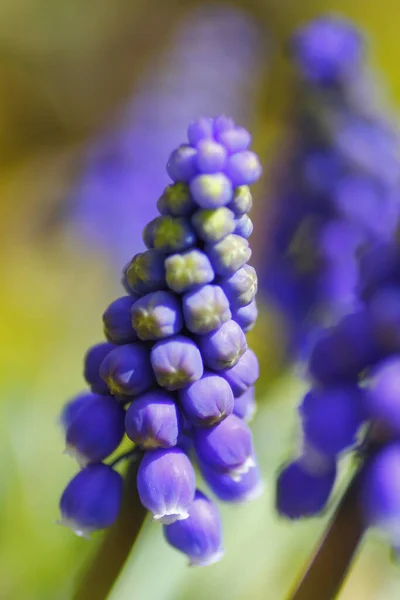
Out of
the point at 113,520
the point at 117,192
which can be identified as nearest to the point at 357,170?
the point at 113,520

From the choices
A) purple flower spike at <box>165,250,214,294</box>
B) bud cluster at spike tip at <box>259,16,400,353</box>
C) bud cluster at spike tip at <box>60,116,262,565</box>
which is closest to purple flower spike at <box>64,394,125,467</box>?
bud cluster at spike tip at <box>60,116,262,565</box>

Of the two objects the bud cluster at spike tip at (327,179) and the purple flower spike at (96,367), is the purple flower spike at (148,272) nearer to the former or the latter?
the purple flower spike at (96,367)

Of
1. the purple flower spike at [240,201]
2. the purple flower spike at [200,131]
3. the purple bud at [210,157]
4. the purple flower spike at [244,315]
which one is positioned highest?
the purple flower spike at [200,131]

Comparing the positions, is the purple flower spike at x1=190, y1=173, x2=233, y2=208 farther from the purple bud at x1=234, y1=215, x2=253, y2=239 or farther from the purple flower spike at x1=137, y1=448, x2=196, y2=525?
the purple flower spike at x1=137, y1=448, x2=196, y2=525

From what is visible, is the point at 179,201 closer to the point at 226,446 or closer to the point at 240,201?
the point at 240,201

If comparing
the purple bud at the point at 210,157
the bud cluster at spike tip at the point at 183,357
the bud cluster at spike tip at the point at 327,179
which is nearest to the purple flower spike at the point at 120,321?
the bud cluster at spike tip at the point at 183,357

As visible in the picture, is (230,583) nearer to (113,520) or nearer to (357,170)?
(113,520)

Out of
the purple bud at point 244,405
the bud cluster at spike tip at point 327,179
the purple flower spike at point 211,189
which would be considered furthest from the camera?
the bud cluster at spike tip at point 327,179
